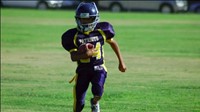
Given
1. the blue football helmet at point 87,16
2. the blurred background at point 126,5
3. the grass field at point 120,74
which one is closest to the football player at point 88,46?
the blue football helmet at point 87,16

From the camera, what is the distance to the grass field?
10633 mm

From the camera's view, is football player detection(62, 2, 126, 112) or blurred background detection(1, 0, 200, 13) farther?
blurred background detection(1, 0, 200, 13)

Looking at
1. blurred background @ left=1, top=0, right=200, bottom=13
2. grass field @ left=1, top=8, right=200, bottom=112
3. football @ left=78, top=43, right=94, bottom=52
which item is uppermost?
football @ left=78, top=43, right=94, bottom=52

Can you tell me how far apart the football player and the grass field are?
7.04 ft

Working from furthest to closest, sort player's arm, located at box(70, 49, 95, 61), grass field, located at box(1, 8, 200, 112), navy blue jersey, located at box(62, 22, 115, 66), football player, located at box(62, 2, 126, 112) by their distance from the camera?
grass field, located at box(1, 8, 200, 112), navy blue jersey, located at box(62, 22, 115, 66), football player, located at box(62, 2, 126, 112), player's arm, located at box(70, 49, 95, 61)

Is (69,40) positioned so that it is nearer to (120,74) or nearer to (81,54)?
(81,54)

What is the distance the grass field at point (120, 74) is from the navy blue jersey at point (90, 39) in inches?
89.3

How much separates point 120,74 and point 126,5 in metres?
34.8

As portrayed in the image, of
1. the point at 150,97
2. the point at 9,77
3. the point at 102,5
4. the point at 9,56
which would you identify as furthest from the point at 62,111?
the point at 102,5

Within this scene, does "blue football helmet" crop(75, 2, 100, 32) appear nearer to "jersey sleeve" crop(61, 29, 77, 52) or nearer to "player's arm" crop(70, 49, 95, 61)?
"jersey sleeve" crop(61, 29, 77, 52)

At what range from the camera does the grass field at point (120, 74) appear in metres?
10.6

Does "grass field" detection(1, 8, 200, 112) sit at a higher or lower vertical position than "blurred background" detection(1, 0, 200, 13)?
higher

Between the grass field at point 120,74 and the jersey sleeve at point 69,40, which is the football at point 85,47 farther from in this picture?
the grass field at point 120,74

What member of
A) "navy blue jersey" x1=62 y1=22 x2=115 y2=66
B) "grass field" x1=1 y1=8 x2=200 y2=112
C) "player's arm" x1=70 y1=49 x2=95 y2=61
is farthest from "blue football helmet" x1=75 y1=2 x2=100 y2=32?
"grass field" x1=1 y1=8 x2=200 y2=112
